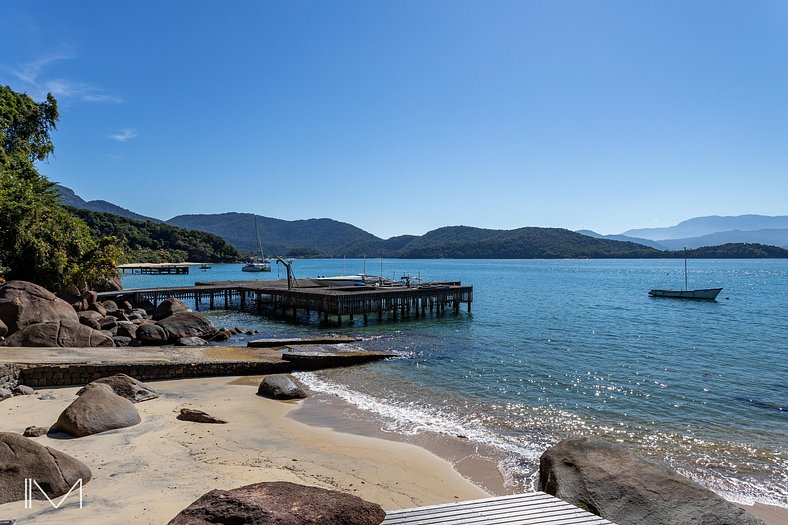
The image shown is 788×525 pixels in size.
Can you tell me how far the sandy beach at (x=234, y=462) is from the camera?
6.91 m

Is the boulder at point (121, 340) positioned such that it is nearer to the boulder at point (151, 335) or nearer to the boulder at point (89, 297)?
the boulder at point (151, 335)

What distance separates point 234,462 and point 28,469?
3380 mm

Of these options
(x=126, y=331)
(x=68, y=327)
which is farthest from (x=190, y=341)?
(x=68, y=327)

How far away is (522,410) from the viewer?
13.8 metres

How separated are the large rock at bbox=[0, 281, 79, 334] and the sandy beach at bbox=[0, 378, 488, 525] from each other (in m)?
7.59

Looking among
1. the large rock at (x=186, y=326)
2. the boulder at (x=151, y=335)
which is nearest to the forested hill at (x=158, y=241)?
the large rock at (x=186, y=326)

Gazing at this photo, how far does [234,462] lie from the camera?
356 inches

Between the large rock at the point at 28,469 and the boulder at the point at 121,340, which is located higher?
the large rock at the point at 28,469

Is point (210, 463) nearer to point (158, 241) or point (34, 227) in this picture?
point (34, 227)

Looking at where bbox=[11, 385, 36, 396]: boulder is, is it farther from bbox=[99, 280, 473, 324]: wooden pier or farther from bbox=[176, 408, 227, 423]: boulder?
bbox=[99, 280, 473, 324]: wooden pier

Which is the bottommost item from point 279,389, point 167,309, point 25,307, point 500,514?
point 279,389

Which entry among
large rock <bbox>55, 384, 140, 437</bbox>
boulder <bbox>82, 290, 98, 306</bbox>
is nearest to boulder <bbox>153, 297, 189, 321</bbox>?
boulder <bbox>82, 290, 98, 306</bbox>

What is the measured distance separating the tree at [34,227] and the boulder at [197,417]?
21.1 m

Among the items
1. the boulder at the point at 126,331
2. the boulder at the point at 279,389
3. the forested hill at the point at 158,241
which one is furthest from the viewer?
the forested hill at the point at 158,241
